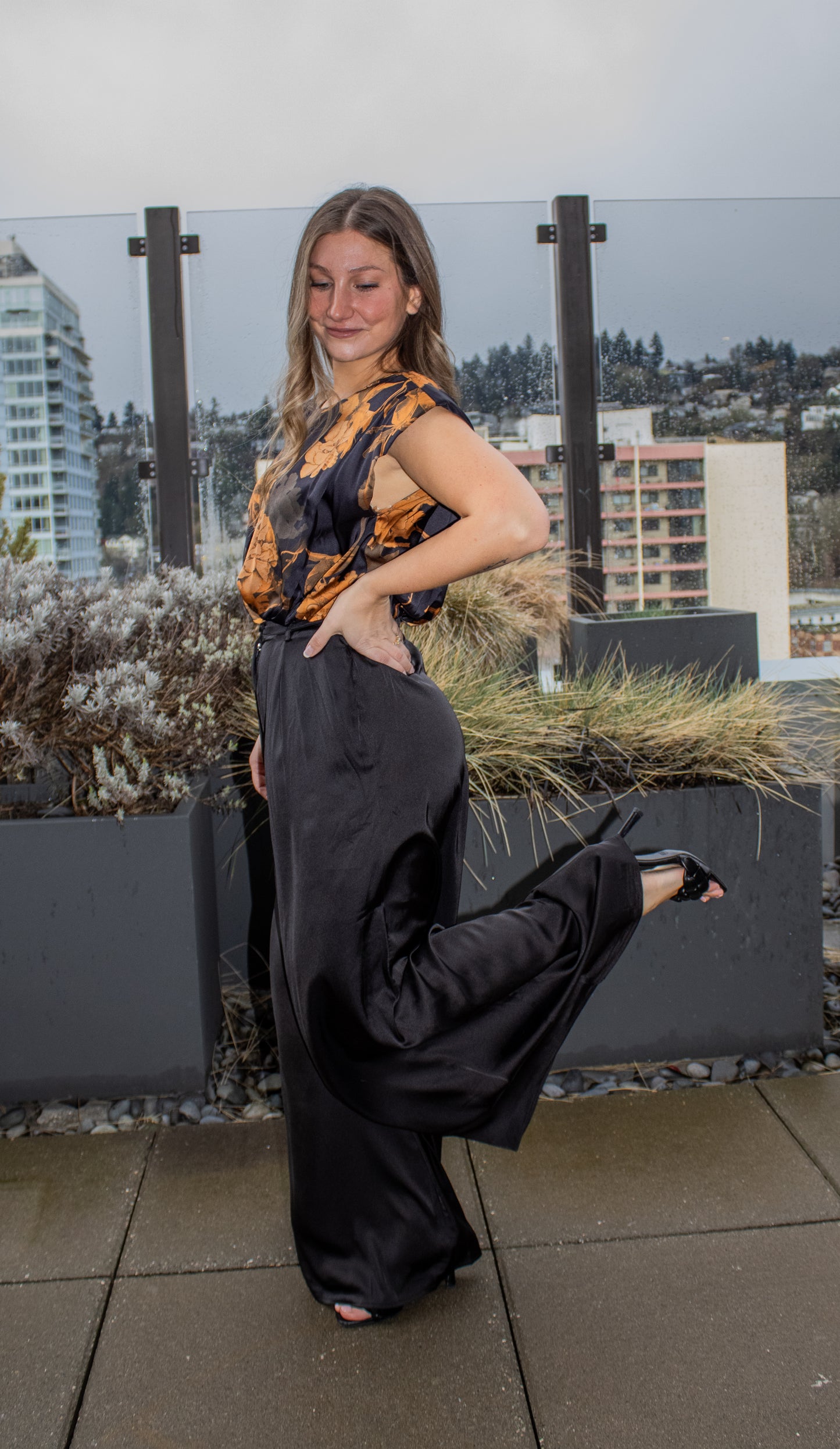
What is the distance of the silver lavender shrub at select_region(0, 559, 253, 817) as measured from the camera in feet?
8.17

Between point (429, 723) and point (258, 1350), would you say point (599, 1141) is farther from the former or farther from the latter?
point (429, 723)

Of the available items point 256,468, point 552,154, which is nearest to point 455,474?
point 256,468

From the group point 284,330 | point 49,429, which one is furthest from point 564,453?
point 49,429

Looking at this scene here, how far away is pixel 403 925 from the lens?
1538 millimetres

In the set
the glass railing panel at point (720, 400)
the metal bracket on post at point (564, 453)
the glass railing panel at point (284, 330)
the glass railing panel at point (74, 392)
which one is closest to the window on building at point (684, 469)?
the glass railing panel at point (720, 400)

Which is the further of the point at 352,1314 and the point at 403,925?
the point at 352,1314

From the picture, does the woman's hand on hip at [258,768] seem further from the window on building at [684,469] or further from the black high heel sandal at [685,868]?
the window on building at [684,469]

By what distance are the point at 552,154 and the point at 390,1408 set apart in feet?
20.9

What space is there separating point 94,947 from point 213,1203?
0.65 metres

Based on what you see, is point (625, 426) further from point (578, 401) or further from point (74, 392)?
point (74, 392)

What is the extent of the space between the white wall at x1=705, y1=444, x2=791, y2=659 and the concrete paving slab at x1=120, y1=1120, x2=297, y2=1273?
183 inches

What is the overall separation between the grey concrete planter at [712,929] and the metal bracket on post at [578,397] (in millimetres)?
3269

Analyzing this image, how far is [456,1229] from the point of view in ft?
5.68

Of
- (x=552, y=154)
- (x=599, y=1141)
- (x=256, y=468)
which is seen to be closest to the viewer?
(x=599, y=1141)
